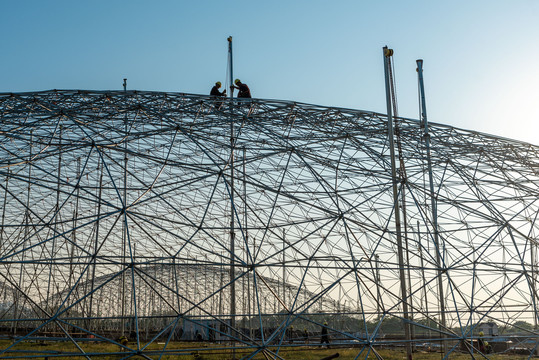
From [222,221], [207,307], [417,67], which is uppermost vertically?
[417,67]

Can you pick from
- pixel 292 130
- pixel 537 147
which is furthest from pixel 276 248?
pixel 537 147

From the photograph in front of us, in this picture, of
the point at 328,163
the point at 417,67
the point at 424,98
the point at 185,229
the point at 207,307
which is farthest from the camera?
the point at 207,307

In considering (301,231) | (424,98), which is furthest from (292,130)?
(301,231)

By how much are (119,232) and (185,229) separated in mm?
6838

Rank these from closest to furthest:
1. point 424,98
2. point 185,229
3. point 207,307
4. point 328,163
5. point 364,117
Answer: point 328,163 < point 364,117 < point 424,98 < point 185,229 < point 207,307

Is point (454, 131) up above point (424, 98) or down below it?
below

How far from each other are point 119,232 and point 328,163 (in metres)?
36.6

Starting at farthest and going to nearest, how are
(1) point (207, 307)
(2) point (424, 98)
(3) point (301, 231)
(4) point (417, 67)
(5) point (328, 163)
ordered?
1. (1) point (207, 307)
2. (3) point (301, 231)
3. (4) point (417, 67)
4. (2) point (424, 98)
5. (5) point (328, 163)

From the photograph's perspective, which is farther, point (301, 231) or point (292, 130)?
point (301, 231)

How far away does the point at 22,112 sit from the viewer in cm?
2559

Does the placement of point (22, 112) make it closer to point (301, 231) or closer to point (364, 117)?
point (364, 117)

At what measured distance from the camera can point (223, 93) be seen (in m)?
30.5

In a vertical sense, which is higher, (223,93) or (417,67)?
(417,67)

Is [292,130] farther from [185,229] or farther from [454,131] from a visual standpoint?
[185,229]
